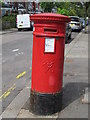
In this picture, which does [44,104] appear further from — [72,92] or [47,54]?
[72,92]

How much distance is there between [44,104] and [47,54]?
84 cm

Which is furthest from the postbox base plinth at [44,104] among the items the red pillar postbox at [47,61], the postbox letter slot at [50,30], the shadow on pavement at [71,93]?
the postbox letter slot at [50,30]

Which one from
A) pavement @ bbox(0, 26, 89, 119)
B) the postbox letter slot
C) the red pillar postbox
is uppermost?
the postbox letter slot

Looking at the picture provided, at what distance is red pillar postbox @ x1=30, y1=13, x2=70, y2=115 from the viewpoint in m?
4.34

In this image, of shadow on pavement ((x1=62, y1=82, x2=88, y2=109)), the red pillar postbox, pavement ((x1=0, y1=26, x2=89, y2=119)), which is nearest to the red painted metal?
the red pillar postbox

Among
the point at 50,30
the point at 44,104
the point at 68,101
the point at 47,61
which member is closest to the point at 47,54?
the point at 47,61

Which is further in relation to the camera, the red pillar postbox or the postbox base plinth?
the postbox base plinth

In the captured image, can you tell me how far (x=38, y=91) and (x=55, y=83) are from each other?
1.04 feet

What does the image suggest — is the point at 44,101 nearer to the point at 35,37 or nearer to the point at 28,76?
the point at 35,37

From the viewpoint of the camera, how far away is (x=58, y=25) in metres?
4.36

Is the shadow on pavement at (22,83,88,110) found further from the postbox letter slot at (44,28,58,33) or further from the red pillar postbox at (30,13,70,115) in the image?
the postbox letter slot at (44,28,58,33)

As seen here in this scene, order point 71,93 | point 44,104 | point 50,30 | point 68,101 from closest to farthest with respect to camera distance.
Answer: point 50,30
point 44,104
point 68,101
point 71,93

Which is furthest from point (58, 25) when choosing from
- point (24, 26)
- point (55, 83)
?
point (24, 26)

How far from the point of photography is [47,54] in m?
4.38
